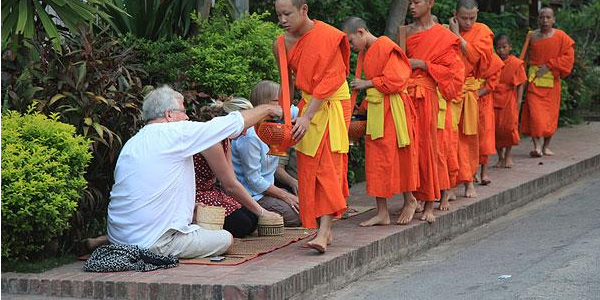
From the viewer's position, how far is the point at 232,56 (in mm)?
10164

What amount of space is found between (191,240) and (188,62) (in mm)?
3235

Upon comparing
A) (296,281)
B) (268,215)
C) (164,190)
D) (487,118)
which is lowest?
(296,281)

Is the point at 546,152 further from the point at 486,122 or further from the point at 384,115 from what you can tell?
the point at 384,115

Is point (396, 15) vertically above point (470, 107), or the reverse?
point (396, 15)

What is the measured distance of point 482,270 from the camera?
7.73 meters

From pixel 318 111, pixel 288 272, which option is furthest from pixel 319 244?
pixel 318 111

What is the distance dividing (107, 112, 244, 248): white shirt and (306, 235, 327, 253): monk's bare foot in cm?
77

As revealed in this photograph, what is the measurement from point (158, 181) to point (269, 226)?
134 cm

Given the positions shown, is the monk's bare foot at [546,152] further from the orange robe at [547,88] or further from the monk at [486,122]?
the monk at [486,122]

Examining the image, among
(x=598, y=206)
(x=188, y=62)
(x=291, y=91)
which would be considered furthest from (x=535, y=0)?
(x=291, y=91)

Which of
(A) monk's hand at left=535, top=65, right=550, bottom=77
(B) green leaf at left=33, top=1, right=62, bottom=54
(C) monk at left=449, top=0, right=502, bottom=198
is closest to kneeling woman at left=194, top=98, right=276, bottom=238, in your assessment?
(B) green leaf at left=33, top=1, right=62, bottom=54

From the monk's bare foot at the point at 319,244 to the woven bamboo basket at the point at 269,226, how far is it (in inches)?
32.9

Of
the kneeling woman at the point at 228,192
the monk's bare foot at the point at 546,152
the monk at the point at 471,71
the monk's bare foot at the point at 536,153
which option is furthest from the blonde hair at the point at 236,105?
the monk's bare foot at the point at 546,152

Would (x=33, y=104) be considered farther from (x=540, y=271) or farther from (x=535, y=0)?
(x=535, y=0)
